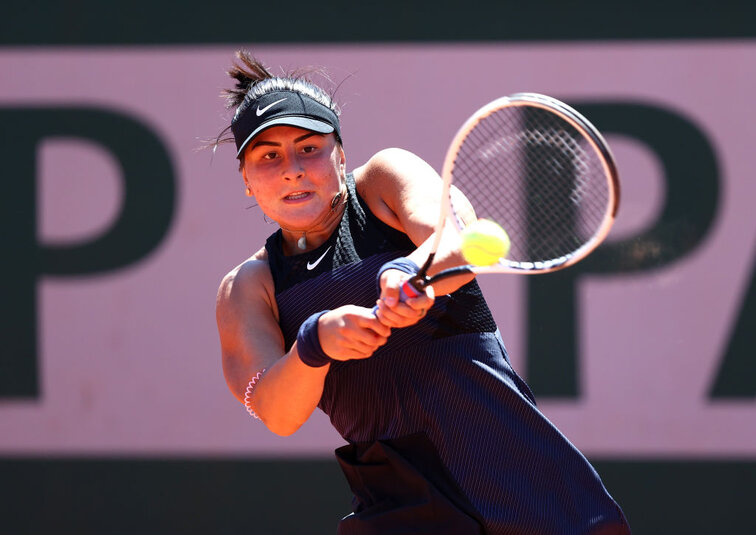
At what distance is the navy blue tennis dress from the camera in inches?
75.2

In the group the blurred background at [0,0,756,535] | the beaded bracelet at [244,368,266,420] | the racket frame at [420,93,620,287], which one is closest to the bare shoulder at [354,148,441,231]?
the racket frame at [420,93,620,287]

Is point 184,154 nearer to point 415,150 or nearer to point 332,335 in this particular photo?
point 415,150

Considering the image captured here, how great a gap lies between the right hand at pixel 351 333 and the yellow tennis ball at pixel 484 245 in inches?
7.9

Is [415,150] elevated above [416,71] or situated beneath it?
situated beneath

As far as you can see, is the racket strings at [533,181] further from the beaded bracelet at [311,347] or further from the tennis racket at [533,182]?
the beaded bracelet at [311,347]

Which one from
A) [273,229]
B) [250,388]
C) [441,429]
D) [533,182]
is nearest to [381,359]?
[441,429]

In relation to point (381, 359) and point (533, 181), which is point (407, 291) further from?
point (533, 181)

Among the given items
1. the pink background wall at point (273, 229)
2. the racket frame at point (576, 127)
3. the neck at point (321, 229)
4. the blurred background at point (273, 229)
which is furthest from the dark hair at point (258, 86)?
the pink background wall at point (273, 229)

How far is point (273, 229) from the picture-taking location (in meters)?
4.22

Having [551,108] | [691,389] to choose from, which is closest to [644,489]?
[691,389]

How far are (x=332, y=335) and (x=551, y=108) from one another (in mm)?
577

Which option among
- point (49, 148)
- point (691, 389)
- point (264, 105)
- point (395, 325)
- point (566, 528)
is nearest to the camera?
point (395, 325)

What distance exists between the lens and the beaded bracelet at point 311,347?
5.98ft

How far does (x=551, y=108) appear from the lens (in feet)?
5.95
